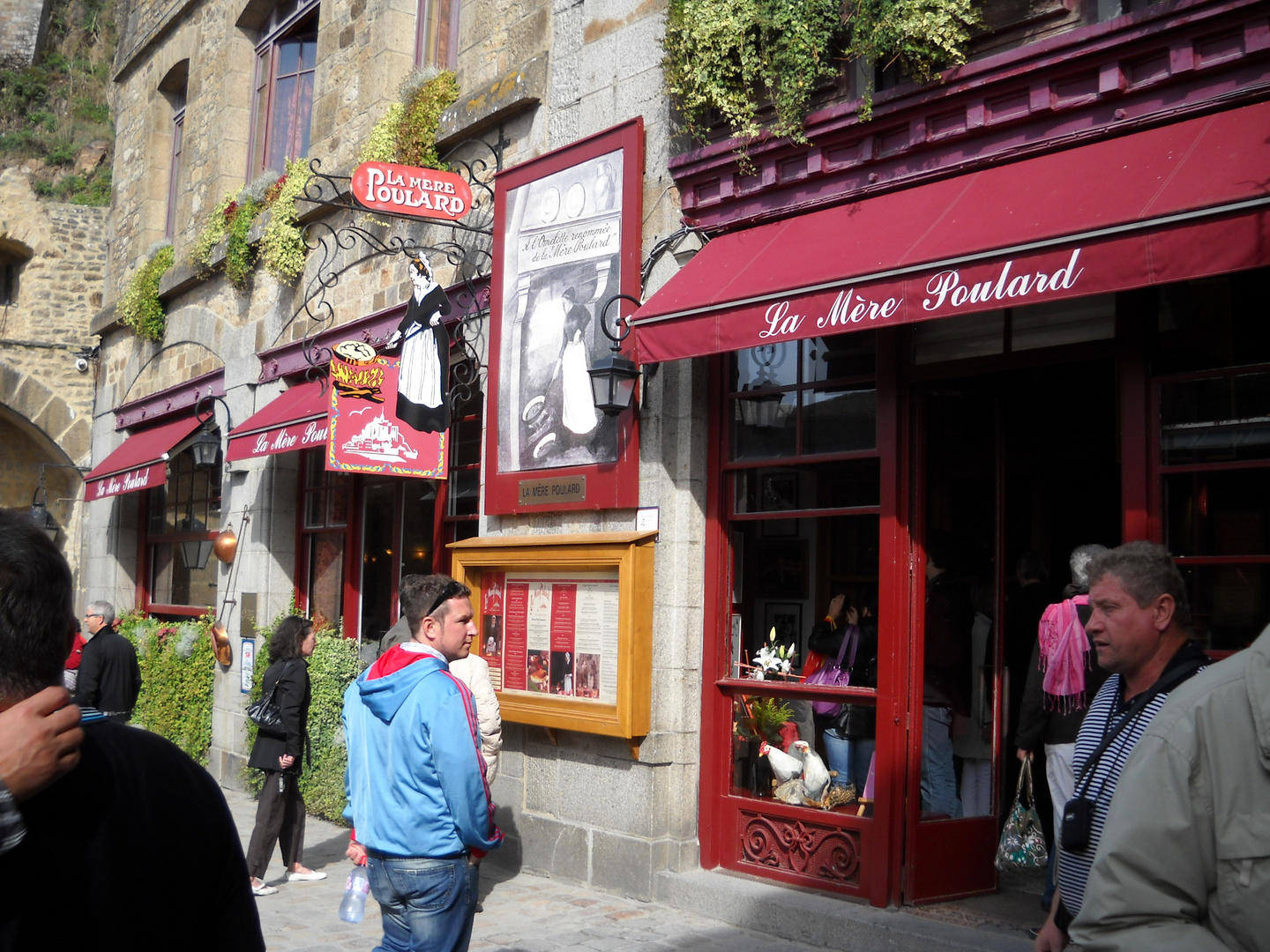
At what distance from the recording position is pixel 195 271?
14094mm

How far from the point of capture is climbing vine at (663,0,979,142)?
5.94m

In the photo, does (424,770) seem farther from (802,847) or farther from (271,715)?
(271,715)

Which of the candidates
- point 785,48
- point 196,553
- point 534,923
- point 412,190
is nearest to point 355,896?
point 534,923

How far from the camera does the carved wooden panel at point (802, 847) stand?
21.2 ft

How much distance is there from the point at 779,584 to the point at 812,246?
1.97 metres

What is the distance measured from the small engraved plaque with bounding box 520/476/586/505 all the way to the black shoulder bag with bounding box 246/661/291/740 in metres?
1.86

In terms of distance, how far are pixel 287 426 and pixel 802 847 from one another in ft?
19.6

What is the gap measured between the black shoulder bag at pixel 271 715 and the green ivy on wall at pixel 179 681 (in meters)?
5.46

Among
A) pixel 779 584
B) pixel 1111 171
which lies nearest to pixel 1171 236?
pixel 1111 171

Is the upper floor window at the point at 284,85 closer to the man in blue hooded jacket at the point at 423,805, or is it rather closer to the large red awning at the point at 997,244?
the large red awning at the point at 997,244

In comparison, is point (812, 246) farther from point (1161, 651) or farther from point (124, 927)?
point (124, 927)

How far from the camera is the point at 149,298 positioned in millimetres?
15453

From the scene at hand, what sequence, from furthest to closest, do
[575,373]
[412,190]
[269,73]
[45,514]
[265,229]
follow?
[45,514] < [269,73] < [265,229] < [412,190] < [575,373]

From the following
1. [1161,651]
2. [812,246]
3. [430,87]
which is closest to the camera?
[1161,651]
